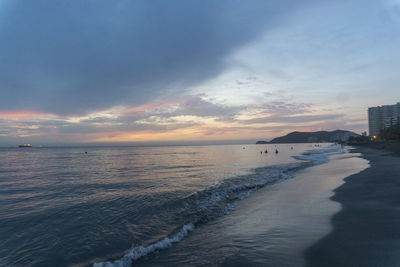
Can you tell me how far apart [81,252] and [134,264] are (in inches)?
83.4

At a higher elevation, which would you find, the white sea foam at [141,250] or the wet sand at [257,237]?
the wet sand at [257,237]

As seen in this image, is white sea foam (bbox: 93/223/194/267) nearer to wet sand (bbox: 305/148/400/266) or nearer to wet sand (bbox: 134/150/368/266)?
wet sand (bbox: 134/150/368/266)

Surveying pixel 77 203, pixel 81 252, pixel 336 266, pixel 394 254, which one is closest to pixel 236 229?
pixel 336 266

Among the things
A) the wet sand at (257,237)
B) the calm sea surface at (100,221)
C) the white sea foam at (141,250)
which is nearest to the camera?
the wet sand at (257,237)

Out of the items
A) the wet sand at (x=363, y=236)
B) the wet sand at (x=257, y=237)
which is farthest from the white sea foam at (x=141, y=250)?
the wet sand at (x=363, y=236)

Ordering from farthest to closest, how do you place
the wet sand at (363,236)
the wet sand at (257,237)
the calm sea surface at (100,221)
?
the calm sea surface at (100,221) → the wet sand at (257,237) → the wet sand at (363,236)

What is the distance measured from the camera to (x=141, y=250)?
21.9ft

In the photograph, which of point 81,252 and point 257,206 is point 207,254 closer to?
point 81,252

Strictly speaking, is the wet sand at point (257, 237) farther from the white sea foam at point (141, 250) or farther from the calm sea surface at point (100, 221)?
the calm sea surface at point (100, 221)

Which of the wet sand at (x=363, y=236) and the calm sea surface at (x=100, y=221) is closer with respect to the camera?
the wet sand at (x=363, y=236)

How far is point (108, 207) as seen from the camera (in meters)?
11.9

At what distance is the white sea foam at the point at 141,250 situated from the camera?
19.8 ft

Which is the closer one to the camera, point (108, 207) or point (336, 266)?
point (336, 266)

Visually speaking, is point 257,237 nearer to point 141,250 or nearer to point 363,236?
point 363,236
